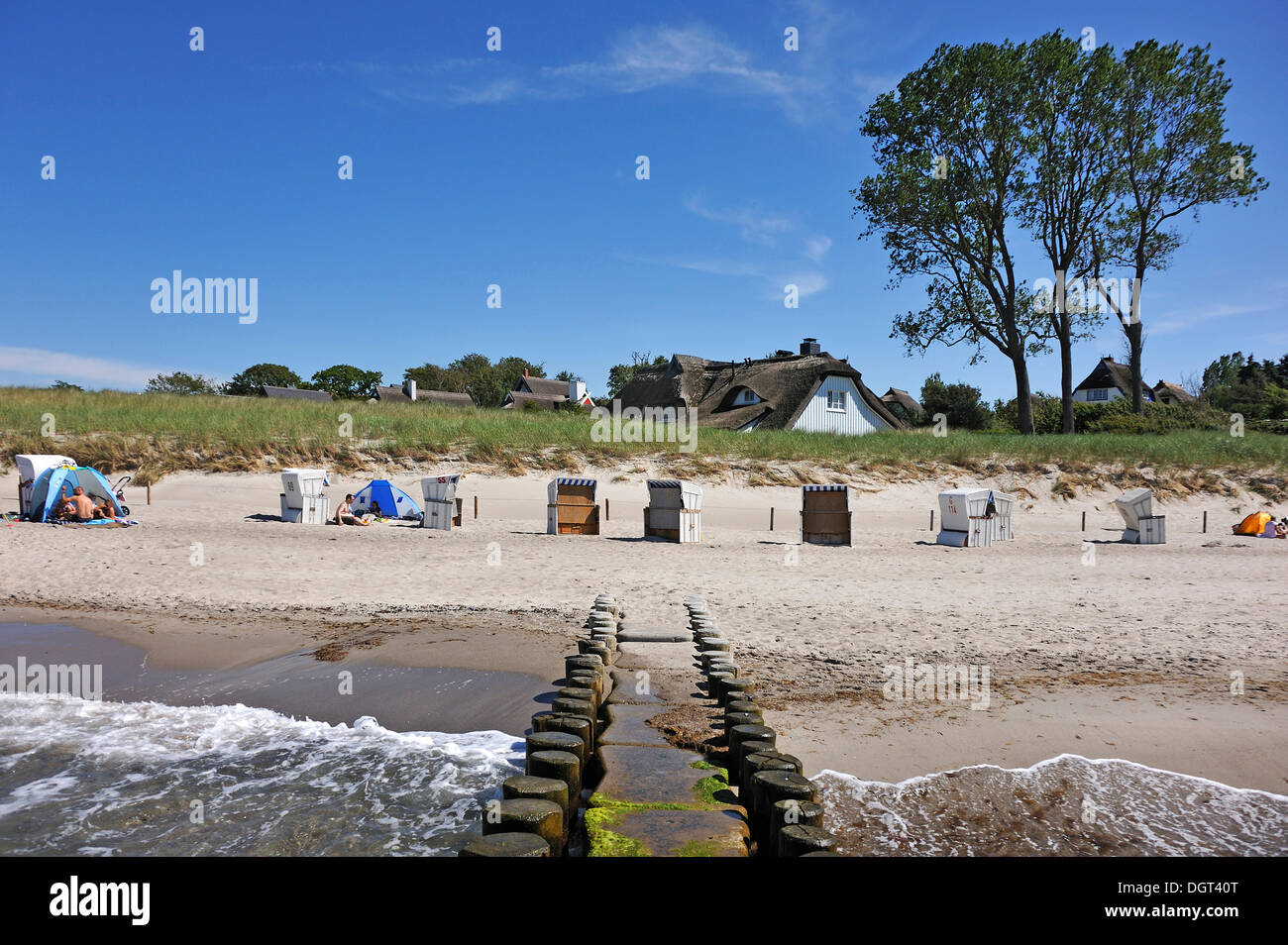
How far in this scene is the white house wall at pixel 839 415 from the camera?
1651 inches

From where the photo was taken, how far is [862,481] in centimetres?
2700

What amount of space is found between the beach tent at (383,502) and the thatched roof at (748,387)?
23499 millimetres

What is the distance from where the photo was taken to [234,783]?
5.34 metres

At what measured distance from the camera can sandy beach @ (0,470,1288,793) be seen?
229 inches

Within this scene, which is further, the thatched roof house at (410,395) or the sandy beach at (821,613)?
the thatched roof house at (410,395)

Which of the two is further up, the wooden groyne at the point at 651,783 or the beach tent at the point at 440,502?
the beach tent at the point at 440,502

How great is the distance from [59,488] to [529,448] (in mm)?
13819

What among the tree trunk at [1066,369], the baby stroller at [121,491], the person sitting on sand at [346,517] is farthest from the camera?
the tree trunk at [1066,369]

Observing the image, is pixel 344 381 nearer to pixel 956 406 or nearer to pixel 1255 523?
pixel 956 406

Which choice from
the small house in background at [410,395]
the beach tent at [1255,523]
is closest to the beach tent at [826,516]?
the beach tent at [1255,523]

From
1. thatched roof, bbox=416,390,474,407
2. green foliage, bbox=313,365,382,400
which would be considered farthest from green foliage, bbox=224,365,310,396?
thatched roof, bbox=416,390,474,407

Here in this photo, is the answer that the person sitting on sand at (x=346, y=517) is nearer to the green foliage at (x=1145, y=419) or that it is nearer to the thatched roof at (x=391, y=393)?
the green foliage at (x=1145, y=419)
